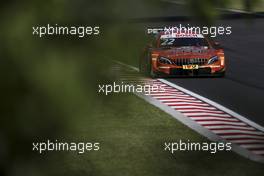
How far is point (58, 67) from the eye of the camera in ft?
6.94

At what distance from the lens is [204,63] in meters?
18.2

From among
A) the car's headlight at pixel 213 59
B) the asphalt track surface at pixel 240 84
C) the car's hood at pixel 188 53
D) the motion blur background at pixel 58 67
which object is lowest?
the asphalt track surface at pixel 240 84

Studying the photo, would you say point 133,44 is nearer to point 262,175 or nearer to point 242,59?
point 262,175

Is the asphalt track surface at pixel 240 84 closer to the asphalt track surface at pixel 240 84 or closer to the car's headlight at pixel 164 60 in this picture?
the asphalt track surface at pixel 240 84

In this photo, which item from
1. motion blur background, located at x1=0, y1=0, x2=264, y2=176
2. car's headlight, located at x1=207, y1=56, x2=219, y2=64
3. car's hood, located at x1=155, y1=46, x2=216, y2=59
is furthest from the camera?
car's headlight, located at x1=207, y1=56, x2=219, y2=64

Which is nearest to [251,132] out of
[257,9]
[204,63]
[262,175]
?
[262,175]

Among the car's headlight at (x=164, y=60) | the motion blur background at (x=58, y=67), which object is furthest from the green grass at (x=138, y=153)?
the car's headlight at (x=164, y=60)

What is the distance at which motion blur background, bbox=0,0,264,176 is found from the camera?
2.12 meters

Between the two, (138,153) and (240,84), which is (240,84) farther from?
(138,153)

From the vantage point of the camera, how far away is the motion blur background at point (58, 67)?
2.12m

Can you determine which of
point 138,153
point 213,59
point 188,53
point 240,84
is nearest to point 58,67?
point 138,153

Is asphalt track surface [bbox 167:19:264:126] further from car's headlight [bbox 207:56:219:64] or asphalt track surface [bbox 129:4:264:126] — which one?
car's headlight [bbox 207:56:219:64]

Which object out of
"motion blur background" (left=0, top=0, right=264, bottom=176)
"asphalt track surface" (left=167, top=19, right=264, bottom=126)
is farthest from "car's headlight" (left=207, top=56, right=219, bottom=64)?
"motion blur background" (left=0, top=0, right=264, bottom=176)

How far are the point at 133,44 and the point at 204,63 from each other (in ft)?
52.5
